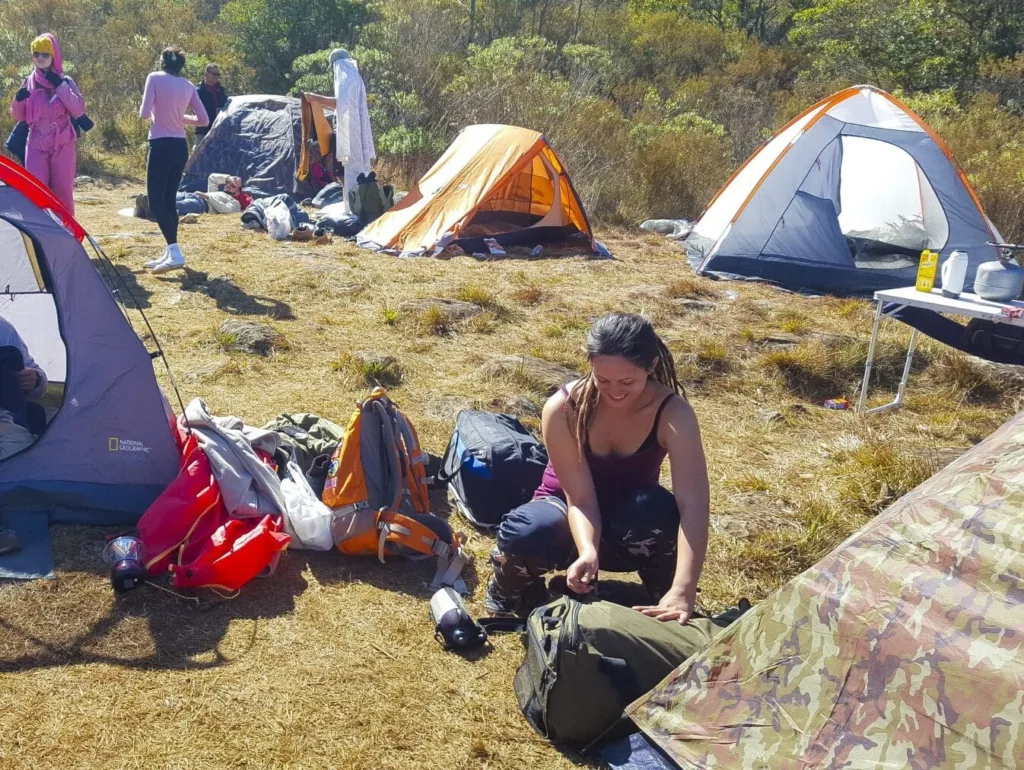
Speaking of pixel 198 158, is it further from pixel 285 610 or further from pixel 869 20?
pixel 869 20

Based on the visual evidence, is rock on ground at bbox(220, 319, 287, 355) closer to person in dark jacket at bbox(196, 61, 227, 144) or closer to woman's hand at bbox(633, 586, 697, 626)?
woman's hand at bbox(633, 586, 697, 626)

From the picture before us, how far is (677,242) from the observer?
9.91 m

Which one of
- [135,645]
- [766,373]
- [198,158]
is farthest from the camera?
[198,158]

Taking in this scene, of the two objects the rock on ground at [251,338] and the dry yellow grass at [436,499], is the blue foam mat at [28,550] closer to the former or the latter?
the dry yellow grass at [436,499]

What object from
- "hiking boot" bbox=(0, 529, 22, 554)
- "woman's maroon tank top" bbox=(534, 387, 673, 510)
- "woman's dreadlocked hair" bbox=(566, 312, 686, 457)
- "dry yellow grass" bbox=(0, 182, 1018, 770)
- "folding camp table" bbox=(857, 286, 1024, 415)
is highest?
"woman's dreadlocked hair" bbox=(566, 312, 686, 457)

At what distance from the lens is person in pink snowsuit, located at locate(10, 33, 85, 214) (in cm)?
622

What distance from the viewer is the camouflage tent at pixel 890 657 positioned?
1776 millimetres

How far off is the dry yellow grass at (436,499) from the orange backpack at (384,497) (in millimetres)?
92

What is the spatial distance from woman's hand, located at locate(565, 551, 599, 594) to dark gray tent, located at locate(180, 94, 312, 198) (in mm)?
9492

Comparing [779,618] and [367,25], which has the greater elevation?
[367,25]

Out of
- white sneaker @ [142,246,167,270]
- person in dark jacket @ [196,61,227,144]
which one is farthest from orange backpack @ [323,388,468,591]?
person in dark jacket @ [196,61,227,144]

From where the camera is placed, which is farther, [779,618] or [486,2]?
[486,2]

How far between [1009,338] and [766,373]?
1420 millimetres

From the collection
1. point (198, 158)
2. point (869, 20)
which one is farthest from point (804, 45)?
point (198, 158)
